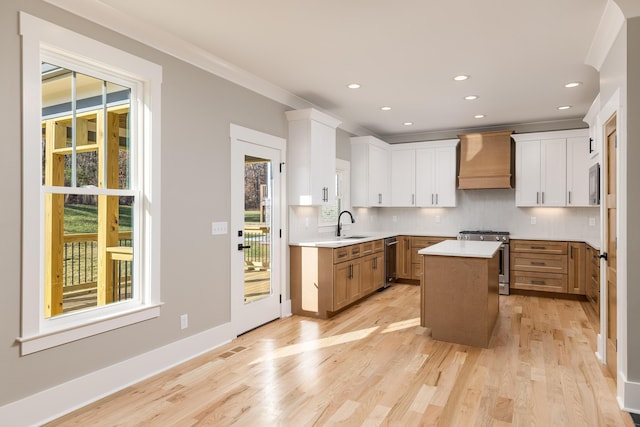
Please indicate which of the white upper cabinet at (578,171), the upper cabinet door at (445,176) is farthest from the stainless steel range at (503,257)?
the white upper cabinet at (578,171)

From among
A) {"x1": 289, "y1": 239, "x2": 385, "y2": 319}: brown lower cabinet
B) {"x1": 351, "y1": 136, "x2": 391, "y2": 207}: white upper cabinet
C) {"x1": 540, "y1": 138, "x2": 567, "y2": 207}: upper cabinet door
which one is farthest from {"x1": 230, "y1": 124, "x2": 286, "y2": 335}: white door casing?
{"x1": 540, "y1": 138, "x2": 567, "y2": 207}: upper cabinet door

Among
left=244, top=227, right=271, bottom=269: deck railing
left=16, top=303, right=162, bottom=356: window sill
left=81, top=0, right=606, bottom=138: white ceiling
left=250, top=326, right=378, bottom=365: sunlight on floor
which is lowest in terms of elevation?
left=250, top=326, right=378, bottom=365: sunlight on floor

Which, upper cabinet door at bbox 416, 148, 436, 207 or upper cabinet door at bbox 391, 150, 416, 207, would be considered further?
upper cabinet door at bbox 391, 150, 416, 207

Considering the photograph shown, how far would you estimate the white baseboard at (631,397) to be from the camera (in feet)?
8.32

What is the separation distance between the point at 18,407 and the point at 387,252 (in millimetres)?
5044

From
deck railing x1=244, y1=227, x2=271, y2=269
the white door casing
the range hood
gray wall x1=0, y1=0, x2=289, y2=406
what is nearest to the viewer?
gray wall x1=0, y1=0, x2=289, y2=406

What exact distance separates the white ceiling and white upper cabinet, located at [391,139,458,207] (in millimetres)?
1698

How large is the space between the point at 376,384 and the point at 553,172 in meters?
4.75

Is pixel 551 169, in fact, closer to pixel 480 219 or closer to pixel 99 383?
pixel 480 219

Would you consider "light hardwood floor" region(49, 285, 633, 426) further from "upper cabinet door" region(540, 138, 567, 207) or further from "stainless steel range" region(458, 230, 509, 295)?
"upper cabinet door" region(540, 138, 567, 207)

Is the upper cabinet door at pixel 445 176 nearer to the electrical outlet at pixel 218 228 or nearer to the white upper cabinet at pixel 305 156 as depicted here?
the white upper cabinet at pixel 305 156

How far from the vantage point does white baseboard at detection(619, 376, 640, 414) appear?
2.54 m

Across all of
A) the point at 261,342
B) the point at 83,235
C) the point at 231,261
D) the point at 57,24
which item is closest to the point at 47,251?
the point at 83,235

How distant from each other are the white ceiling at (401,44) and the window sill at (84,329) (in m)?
2.12
